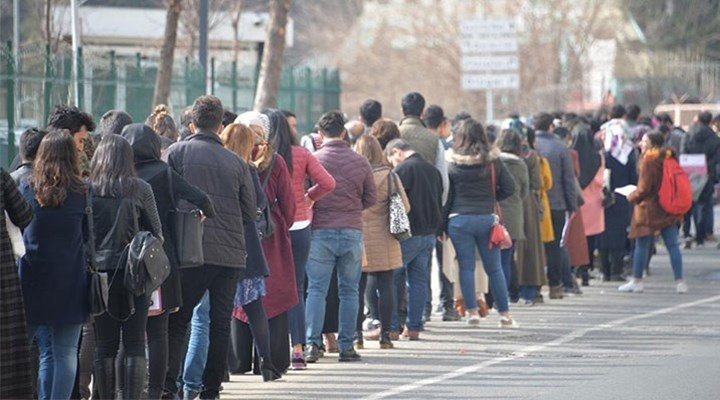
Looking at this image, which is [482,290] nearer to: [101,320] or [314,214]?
[314,214]

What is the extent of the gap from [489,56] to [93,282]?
23.5 m

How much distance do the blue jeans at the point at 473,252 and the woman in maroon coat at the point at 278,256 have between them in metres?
3.36

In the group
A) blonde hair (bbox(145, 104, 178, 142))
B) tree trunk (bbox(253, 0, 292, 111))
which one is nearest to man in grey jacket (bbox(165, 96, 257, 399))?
blonde hair (bbox(145, 104, 178, 142))

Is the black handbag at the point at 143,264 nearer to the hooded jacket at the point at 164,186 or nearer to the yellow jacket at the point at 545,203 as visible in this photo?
the hooded jacket at the point at 164,186

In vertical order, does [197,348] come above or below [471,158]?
below

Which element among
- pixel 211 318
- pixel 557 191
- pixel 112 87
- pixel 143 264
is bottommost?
pixel 211 318

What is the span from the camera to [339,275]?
504 inches

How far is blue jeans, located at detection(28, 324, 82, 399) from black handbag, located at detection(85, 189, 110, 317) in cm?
20

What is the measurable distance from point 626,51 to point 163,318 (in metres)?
38.3

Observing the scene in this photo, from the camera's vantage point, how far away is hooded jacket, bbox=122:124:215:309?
9.84 metres

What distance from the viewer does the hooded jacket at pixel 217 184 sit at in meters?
10.4

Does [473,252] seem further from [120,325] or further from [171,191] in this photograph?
[120,325]

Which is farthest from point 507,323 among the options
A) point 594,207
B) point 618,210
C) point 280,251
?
point 618,210

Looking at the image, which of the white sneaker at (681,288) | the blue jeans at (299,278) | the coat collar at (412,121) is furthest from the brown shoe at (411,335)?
the white sneaker at (681,288)
